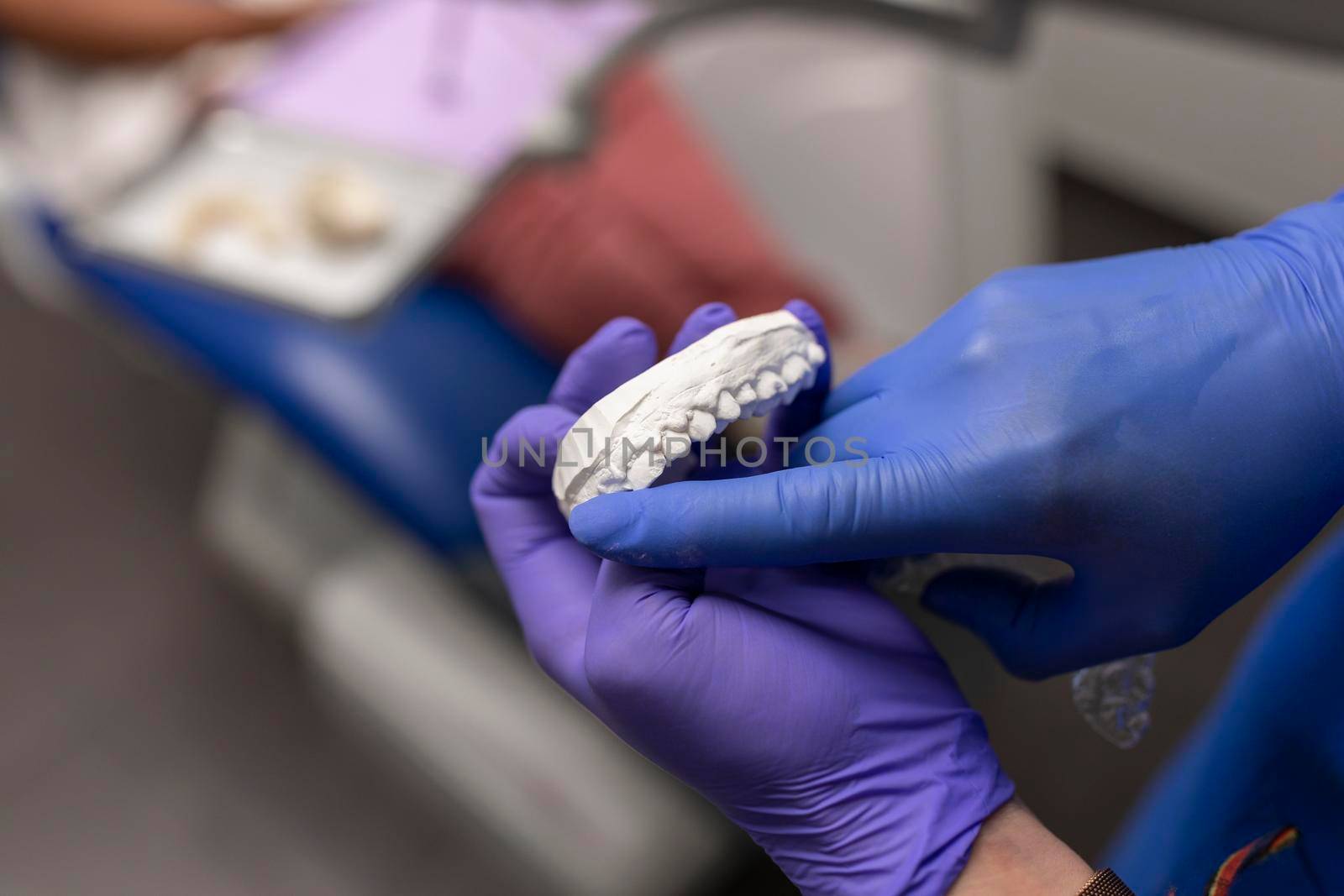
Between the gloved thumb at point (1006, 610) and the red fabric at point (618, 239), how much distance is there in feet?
2.04

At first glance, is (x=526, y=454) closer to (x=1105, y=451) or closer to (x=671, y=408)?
(x=671, y=408)

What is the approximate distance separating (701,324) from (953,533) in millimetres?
186

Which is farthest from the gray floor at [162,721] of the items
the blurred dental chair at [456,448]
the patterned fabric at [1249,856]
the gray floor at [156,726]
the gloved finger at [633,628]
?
the gloved finger at [633,628]

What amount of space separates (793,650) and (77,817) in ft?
4.36

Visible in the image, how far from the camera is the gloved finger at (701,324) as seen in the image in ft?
1.88

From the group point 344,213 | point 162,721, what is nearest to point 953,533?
point 344,213

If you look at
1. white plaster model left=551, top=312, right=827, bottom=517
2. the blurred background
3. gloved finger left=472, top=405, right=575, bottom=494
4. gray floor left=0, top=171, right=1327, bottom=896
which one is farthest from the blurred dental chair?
white plaster model left=551, top=312, right=827, bottom=517

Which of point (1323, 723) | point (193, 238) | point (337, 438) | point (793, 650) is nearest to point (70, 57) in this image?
point (193, 238)

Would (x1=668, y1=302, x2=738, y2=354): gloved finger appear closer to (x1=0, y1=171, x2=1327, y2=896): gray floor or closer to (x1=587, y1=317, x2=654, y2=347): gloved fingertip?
(x1=587, y1=317, x2=654, y2=347): gloved fingertip

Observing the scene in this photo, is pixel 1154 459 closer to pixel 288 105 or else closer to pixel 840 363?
pixel 840 363

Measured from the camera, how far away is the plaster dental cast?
51 centimetres

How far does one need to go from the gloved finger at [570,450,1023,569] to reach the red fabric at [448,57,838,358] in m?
0.68

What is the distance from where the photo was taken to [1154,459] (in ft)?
1.70

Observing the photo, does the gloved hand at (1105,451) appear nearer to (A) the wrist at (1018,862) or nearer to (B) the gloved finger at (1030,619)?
(B) the gloved finger at (1030,619)
